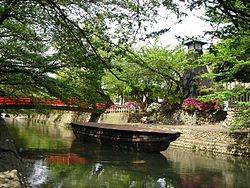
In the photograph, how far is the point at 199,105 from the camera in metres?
21.0

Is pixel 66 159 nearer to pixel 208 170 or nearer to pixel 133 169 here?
pixel 133 169

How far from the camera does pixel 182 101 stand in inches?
907

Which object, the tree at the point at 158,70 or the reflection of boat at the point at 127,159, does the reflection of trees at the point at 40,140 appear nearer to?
the reflection of boat at the point at 127,159

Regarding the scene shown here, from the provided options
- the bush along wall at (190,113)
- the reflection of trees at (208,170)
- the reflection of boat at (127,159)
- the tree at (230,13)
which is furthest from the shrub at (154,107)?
the tree at (230,13)

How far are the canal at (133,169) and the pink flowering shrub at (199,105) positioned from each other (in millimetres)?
5430

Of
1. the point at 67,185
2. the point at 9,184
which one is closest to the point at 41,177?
the point at 67,185

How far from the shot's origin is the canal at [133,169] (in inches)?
353

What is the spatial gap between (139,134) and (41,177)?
21.7 ft

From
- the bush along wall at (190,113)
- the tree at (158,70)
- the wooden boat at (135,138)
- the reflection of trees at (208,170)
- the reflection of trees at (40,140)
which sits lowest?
the reflection of trees at (208,170)

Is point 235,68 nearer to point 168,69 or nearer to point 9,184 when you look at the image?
point 9,184

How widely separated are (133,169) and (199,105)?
35.9ft

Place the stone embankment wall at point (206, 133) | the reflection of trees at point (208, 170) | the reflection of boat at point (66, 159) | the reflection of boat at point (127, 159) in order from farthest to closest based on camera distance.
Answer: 1. the stone embankment wall at point (206, 133)
2. the reflection of boat at point (66, 159)
3. the reflection of boat at point (127, 159)
4. the reflection of trees at point (208, 170)

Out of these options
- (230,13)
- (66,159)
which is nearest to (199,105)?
(66,159)

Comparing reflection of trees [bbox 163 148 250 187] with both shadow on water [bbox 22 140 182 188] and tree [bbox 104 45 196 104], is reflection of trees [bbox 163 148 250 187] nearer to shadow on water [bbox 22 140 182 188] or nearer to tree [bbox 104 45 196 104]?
Answer: shadow on water [bbox 22 140 182 188]
